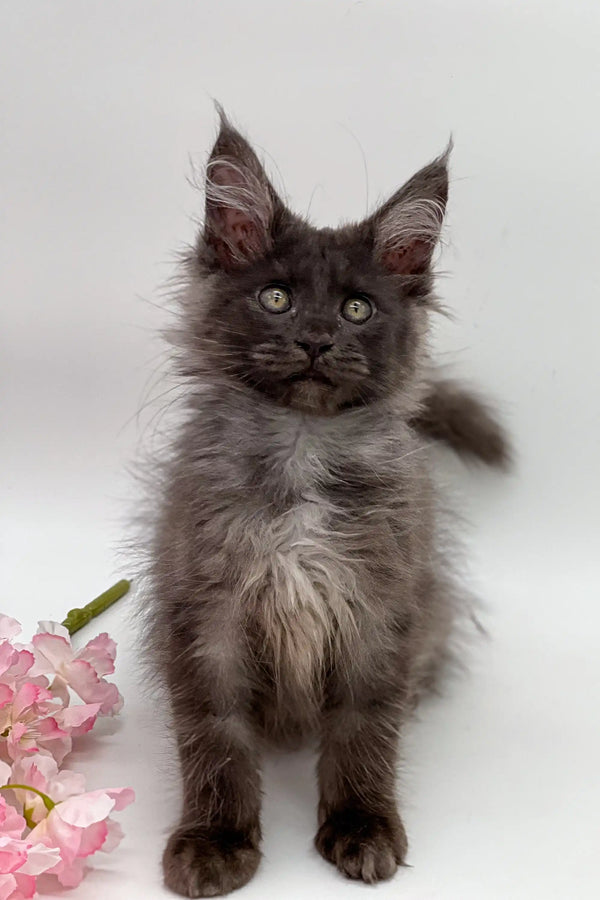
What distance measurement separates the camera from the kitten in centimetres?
198

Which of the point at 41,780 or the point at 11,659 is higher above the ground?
the point at 11,659

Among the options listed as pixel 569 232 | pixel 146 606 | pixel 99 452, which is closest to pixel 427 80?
pixel 569 232

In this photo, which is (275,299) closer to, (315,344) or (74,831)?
(315,344)

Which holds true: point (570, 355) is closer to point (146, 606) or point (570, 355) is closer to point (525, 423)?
point (525, 423)

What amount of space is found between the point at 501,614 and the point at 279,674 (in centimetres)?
114

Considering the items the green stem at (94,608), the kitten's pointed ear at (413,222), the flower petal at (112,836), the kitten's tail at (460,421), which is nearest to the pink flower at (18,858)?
the flower petal at (112,836)

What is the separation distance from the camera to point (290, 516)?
2000 mm

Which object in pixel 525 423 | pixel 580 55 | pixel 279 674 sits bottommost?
pixel 279 674

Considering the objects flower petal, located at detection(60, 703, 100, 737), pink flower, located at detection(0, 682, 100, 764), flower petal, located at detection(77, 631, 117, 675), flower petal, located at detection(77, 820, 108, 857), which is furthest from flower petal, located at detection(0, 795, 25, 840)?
flower petal, located at detection(77, 631, 117, 675)

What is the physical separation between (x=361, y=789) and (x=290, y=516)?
1.66 feet

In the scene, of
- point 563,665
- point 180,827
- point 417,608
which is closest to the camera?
point 180,827

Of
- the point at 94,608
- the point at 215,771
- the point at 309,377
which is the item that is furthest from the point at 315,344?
the point at 94,608

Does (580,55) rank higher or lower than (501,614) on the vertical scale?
higher

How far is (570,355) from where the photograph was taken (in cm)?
305
